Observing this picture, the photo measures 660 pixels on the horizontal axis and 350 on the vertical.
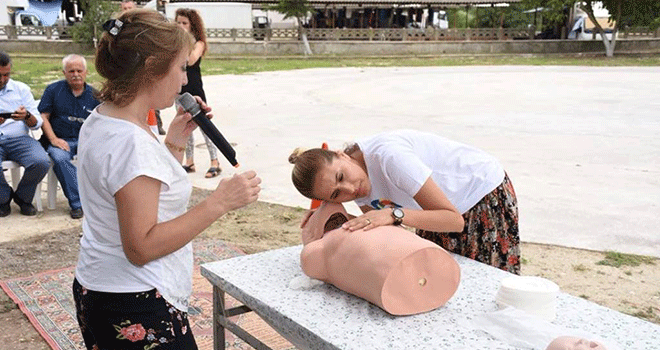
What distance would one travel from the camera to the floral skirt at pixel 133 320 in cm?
185

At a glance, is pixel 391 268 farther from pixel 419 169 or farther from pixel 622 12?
pixel 622 12

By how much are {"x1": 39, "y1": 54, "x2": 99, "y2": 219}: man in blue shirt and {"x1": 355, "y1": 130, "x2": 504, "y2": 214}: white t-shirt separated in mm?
3744

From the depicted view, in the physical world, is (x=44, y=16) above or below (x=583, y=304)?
above

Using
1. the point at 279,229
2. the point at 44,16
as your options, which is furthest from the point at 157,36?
the point at 44,16

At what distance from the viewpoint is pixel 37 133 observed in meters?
8.72

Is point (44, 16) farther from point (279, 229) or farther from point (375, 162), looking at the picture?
point (375, 162)

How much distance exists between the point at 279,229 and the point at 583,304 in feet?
10.8

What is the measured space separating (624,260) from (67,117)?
4354mm

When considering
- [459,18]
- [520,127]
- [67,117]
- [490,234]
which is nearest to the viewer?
[490,234]

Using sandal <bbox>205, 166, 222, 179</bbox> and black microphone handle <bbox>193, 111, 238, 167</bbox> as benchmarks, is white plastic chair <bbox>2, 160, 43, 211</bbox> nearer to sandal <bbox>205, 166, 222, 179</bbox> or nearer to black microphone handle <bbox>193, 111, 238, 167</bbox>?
sandal <bbox>205, 166, 222, 179</bbox>

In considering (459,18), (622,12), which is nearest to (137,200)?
(622,12)

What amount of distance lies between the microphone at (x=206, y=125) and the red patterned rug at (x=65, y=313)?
157cm

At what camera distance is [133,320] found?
6.07ft

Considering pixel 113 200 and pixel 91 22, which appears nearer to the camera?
pixel 113 200
